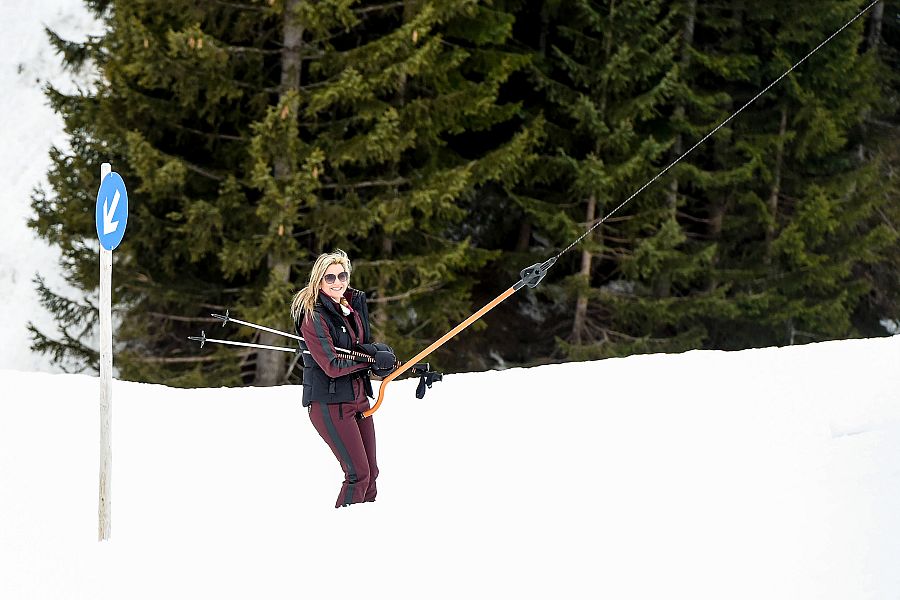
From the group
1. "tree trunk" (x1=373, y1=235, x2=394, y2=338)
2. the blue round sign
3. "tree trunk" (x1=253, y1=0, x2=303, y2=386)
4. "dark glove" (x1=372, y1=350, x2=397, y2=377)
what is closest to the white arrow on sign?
the blue round sign

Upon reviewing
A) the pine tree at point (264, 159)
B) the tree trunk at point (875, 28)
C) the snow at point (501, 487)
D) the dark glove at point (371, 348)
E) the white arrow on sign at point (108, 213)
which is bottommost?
the snow at point (501, 487)

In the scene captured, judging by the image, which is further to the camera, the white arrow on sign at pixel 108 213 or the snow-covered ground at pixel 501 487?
the white arrow on sign at pixel 108 213

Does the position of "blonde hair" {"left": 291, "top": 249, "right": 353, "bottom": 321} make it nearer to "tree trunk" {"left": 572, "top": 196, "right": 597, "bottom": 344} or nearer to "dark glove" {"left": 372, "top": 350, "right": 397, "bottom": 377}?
"dark glove" {"left": 372, "top": 350, "right": 397, "bottom": 377}

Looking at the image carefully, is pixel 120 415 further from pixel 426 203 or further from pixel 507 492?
pixel 426 203

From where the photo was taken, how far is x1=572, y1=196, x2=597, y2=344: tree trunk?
1828 centimetres

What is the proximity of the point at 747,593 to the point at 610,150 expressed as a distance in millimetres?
14618

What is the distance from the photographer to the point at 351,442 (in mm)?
6297

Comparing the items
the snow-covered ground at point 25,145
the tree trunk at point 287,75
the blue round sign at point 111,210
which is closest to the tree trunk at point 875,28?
the tree trunk at point 287,75

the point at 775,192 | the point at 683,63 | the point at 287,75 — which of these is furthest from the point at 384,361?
the point at 775,192

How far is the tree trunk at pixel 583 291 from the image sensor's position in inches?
720

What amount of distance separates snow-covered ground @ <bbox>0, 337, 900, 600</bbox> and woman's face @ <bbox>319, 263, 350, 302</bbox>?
149cm

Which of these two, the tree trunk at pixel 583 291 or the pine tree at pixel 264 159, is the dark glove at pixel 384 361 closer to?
the pine tree at pixel 264 159

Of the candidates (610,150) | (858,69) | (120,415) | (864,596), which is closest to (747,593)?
(864,596)

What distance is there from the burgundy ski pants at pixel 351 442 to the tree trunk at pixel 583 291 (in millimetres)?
11985
